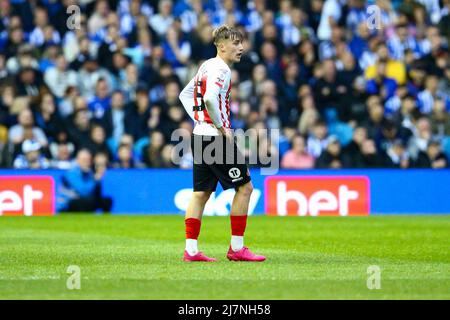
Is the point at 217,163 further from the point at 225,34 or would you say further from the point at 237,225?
the point at 225,34

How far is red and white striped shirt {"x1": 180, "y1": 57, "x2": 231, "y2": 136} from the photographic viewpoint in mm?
10258

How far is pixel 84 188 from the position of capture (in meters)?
19.6

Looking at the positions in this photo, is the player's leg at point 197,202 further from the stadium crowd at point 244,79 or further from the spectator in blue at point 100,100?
the spectator in blue at point 100,100

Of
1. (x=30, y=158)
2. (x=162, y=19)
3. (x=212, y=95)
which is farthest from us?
(x=162, y=19)

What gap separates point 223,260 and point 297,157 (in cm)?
978

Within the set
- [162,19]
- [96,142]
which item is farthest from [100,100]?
[162,19]

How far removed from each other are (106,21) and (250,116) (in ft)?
12.8

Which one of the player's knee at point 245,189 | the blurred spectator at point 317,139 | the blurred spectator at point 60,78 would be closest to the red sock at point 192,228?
the player's knee at point 245,189

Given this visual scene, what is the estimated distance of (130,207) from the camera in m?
19.8

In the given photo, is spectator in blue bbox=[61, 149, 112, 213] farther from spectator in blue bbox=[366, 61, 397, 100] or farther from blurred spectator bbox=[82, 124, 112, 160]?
spectator in blue bbox=[366, 61, 397, 100]

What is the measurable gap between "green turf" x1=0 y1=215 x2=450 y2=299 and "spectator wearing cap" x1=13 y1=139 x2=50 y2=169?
8.02 ft

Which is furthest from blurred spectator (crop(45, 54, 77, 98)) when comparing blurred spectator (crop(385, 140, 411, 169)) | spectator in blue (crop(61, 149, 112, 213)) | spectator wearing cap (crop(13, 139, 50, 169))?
blurred spectator (crop(385, 140, 411, 169))
